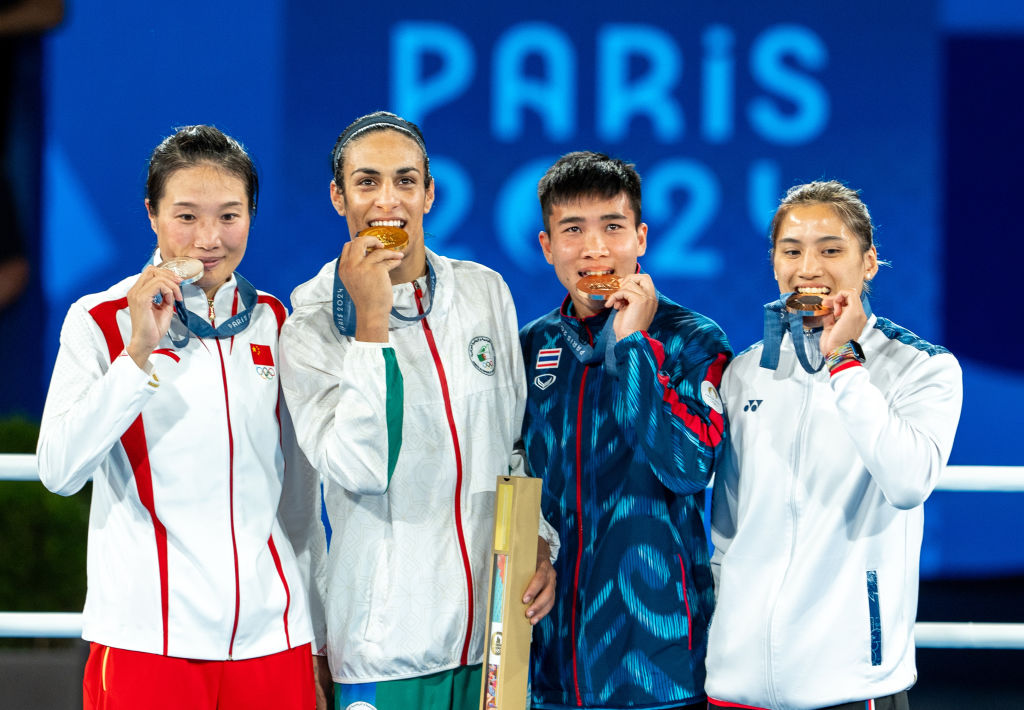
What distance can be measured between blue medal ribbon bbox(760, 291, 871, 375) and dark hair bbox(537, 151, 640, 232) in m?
0.46

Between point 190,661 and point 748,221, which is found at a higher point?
point 748,221

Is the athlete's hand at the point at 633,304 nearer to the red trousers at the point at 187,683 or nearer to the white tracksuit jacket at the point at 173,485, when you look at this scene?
the white tracksuit jacket at the point at 173,485

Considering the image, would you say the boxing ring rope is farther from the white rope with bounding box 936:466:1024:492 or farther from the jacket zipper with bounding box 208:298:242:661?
the jacket zipper with bounding box 208:298:242:661

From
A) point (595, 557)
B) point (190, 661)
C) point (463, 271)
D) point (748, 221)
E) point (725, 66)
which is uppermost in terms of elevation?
point (725, 66)

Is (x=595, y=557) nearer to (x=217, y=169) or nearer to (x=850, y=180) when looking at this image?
(x=217, y=169)

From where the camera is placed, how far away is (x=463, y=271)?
2920 millimetres

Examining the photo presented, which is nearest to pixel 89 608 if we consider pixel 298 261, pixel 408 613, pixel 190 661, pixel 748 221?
pixel 190 661

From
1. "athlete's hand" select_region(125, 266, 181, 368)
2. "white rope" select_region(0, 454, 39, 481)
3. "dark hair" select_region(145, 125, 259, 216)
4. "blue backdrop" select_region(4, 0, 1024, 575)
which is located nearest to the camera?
"athlete's hand" select_region(125, 266, 181, 368)

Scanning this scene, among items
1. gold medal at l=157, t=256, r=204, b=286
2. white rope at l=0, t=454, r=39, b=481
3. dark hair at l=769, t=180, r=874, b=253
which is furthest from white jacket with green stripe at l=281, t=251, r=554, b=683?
white rope at l=0, t=454, r=39, b=481

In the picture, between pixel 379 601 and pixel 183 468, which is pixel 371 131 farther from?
pixel 379 601

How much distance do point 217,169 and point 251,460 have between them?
2.25 ft

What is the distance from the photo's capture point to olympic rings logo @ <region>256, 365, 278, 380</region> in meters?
2.71

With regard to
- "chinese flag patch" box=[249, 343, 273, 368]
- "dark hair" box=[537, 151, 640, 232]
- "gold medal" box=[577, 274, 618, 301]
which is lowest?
"chinese flag patch" box=[249, 343, 273, 368]

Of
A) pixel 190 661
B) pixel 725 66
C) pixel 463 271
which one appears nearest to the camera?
pixel 190 661
